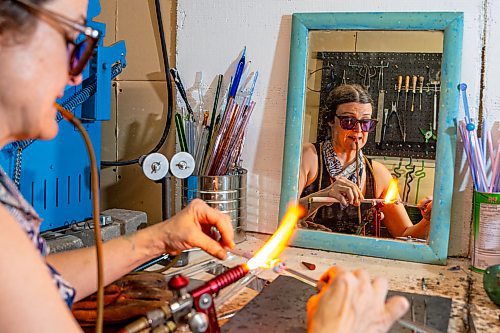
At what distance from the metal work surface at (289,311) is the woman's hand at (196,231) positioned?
5.5 inches

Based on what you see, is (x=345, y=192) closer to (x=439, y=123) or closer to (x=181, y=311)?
(x=439, y=123)

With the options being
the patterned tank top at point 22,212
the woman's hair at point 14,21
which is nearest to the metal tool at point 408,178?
the patterned tank top at point 22,212

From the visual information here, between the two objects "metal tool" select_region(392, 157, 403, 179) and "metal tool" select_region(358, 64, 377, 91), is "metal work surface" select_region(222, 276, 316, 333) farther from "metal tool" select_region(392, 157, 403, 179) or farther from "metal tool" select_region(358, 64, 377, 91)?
"metal tool" select_region(358, 64, 377, 91)

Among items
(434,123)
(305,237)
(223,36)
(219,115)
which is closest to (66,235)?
(219,115)

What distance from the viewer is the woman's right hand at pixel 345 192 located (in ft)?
5.01

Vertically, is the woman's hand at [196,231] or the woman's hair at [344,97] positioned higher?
the woman's hair at [344,97]

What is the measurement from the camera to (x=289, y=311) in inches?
43.6

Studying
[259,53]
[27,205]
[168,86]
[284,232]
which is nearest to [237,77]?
[259,53]

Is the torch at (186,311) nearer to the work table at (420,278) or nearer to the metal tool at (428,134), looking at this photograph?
the work table at (420,278)

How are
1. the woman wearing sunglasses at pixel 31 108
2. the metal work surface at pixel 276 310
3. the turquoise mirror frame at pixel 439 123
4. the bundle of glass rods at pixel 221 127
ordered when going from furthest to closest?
1. the bundle of glass rods at pixel 221 127
2. the turquoise mirror frame at pixel 439 123
3. the metal work surface at pixel 276 310
4. the woman wearing sunglasses at pixel 31 108

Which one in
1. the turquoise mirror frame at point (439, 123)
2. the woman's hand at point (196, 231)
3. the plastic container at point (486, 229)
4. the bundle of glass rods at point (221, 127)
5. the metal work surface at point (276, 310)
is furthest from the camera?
the bundle of glass rods at point (221, 127)

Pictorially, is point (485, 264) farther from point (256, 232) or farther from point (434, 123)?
point (256, 232)

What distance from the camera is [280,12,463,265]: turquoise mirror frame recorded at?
1.45 m

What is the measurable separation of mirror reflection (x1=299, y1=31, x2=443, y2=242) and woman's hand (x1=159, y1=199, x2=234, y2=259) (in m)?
0.45
